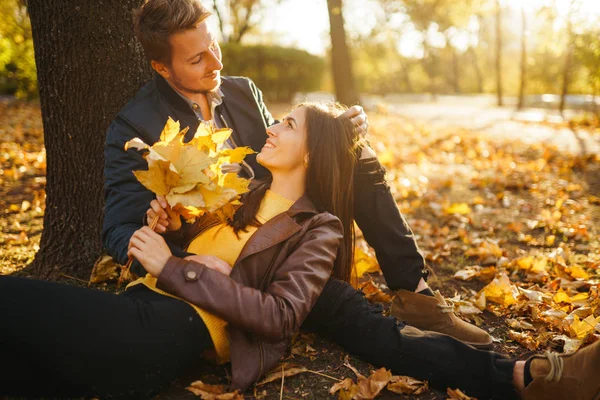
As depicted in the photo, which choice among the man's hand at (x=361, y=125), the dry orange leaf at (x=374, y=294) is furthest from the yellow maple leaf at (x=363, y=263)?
the man's hand at (x=361, y=125)

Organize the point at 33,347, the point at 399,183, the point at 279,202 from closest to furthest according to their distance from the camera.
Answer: the point at 33,347 < the point at 279,202 < the point at 399,183

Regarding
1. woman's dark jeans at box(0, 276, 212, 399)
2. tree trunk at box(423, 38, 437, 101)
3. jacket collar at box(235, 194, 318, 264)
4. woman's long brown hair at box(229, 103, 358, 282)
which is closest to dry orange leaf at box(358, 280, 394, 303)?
woman's long brown hair at box(229, 103, 358, 282)

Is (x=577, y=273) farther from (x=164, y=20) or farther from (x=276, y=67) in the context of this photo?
(x=276, y=67)

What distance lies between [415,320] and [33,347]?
1.73 m

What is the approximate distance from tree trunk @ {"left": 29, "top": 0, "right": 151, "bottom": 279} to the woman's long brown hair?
1.18m

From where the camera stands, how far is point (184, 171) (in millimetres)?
1844

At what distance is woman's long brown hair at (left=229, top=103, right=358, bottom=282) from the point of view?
7.98 ft

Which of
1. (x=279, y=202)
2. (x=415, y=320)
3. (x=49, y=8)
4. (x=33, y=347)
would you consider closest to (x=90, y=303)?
(x=33, y=347)

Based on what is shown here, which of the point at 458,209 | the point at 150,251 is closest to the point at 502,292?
the point at 458,209

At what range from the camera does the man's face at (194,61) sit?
2.55 meters

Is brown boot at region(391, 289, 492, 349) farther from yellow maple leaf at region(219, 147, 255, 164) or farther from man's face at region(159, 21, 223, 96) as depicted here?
man's face at region(159, 21, 223, 96)

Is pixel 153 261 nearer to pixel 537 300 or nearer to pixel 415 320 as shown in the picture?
pixel 415 320

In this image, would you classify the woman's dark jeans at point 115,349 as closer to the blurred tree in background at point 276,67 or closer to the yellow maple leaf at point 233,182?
the yellow maple leaf at point 233,182

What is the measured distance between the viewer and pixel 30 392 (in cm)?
186
